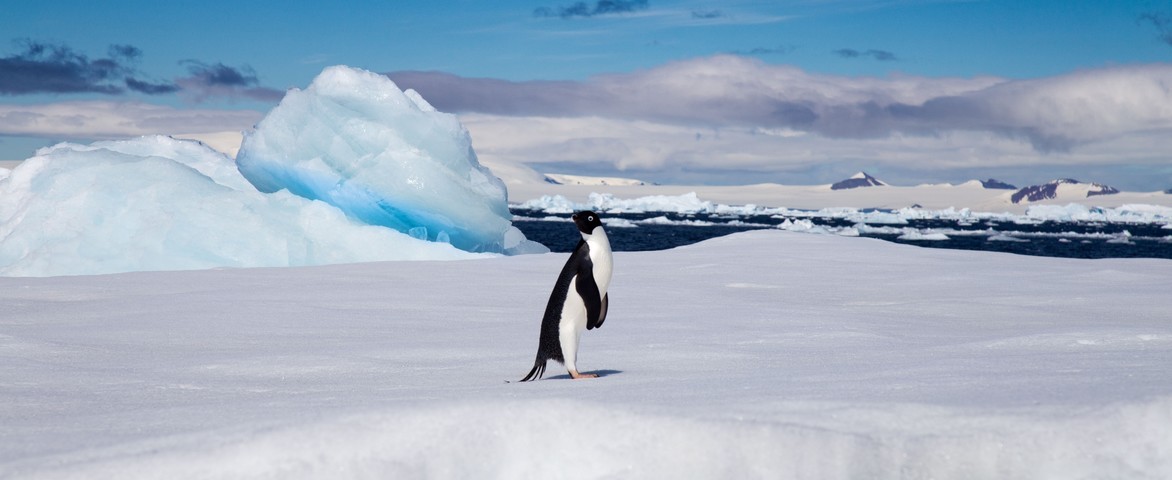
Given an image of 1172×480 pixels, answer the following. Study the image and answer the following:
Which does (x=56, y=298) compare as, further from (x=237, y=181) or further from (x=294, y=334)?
(x=237, y=181)

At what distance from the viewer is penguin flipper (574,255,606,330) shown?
4.48 metres

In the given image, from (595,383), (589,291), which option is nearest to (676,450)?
(595,383)

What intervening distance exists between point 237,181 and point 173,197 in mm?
4041

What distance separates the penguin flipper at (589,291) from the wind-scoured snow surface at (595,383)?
275 millimetres

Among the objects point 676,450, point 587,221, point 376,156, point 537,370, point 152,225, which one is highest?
point 376,156

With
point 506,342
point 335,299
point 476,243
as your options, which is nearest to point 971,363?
point 506,342

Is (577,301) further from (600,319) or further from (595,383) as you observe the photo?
(595,383)

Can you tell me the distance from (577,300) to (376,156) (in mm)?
13230

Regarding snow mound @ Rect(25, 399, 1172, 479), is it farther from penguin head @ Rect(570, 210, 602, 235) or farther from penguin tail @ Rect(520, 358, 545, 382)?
penguin head @ Rect(570, 210, 602, 235)

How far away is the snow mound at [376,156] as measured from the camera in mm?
16906

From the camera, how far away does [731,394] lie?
314 centimetres

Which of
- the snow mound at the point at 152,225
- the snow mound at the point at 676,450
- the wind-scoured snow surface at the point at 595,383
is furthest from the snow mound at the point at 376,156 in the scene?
the snow mound at the point at 676,450

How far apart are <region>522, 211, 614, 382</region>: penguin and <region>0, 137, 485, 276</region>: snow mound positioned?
10.8 meters

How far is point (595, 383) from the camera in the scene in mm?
3801
